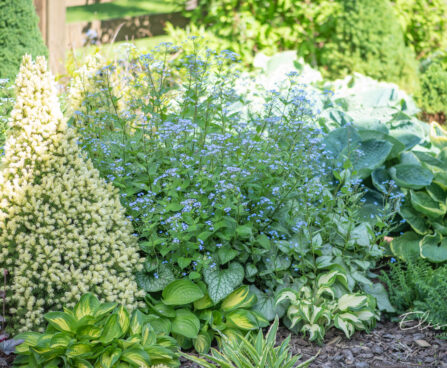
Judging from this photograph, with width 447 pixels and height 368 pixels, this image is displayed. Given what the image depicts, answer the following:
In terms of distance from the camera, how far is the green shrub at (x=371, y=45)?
24.8 feet

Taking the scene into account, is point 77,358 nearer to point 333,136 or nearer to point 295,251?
point 295,251

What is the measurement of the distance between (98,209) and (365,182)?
2.25 m

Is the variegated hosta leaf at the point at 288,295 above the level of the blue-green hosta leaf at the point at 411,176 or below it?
below

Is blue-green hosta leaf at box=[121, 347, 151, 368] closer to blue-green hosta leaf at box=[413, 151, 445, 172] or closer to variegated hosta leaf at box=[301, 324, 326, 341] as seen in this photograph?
variegated hosta leaf at box=[301, 324, 326, 341]

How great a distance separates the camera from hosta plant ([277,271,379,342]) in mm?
3059

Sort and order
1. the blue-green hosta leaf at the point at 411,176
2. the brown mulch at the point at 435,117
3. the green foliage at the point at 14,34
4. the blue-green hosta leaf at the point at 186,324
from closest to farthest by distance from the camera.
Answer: the blue-green hosta leaf at the point at 186,324, the blue-green hosta leaf at the point at 411,176, the green foliage at the point at 14,34, the brown mulch at the point at 435,117

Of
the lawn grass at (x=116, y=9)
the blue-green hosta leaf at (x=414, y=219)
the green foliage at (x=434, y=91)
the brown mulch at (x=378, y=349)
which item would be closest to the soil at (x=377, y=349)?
the brown mulch at (x=378, y=349)

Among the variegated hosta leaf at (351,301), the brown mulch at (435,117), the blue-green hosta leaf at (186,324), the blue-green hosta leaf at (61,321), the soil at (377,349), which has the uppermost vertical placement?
the blue-green hosta leaf at (61,321)

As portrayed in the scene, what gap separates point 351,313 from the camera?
3.17 m

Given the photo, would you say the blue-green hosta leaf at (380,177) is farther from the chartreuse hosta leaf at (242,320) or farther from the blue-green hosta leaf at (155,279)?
the blue-green hosta leaf at (155,279)

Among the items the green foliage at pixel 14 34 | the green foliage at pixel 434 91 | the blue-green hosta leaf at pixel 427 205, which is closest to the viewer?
the blue-green hosta leaf at pixel 427 205

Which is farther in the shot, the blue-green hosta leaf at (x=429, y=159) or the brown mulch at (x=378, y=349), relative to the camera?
the blue-green hosta leaf at (x=429, y=159)

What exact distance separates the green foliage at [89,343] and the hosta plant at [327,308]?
804mm

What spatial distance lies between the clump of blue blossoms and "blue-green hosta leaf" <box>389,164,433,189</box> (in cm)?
73
